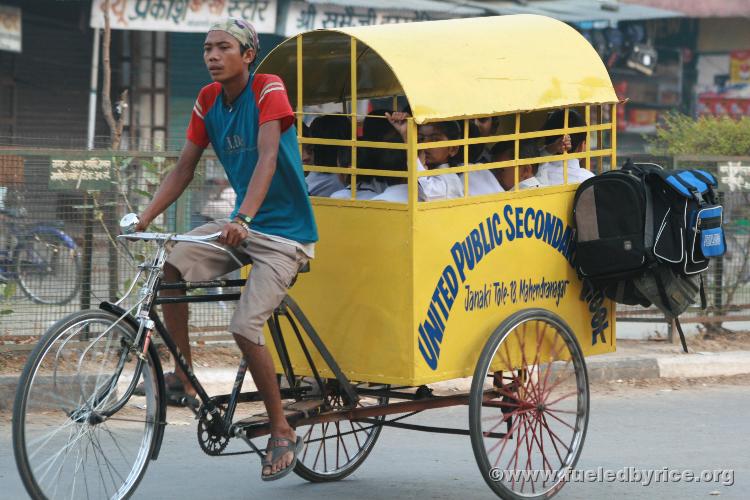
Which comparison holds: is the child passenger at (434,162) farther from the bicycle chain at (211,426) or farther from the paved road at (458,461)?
the paved road at (458,461)

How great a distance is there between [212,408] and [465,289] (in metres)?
1.11

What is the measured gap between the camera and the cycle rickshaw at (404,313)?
426cm

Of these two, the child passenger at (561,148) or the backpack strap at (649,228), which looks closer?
the backpack strap at (649,228)

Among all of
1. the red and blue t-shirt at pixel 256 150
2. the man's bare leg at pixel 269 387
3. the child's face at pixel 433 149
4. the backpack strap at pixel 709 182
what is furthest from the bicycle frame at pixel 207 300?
the backpack strap at pixel 709 182

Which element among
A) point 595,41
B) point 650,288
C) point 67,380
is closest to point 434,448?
point 650,288

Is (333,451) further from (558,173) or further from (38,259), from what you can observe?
(38,259)

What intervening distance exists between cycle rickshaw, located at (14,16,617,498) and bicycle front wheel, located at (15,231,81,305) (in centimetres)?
261

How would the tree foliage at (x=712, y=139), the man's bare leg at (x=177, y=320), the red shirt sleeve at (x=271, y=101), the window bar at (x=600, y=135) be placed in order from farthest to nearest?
the tree foliage at (x=712, y=139), the window bar at (x=600, y=135), the man's bare leg at (x=177, y=320), the red shirt sleeve at (x=271, y=101)

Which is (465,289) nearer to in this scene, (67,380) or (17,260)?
(67,380)

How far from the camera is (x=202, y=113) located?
15.4ft

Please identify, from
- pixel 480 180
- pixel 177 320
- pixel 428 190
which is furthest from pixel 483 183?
pixel 177 320

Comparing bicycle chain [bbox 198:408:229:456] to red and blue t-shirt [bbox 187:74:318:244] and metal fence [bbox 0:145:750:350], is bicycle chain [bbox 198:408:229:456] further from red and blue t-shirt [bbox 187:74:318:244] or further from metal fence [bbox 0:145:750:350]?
metal fence [bbox 0:145:750:350]

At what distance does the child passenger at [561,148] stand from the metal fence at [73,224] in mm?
2487

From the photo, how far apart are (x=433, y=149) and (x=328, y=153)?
1.93ft
